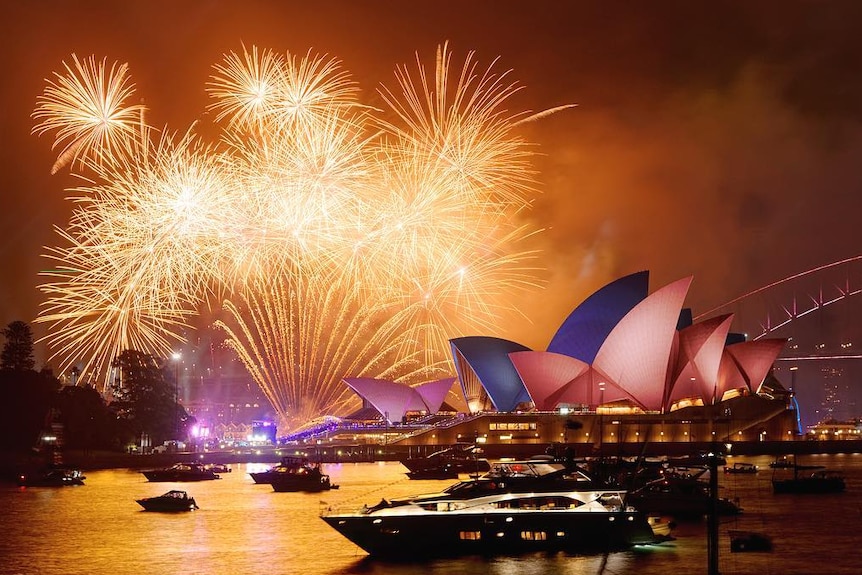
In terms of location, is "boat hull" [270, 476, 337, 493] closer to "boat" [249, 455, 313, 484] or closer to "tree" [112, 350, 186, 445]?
"boat" [249, 455, 313, 484]

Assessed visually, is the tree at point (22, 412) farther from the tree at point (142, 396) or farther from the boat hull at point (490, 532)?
the boat hull at point (490, 532)

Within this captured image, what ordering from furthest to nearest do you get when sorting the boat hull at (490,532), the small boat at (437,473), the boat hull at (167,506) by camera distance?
the small boat at (437,473) → the boat hull at (167,506) → the boat hull at (490,532)

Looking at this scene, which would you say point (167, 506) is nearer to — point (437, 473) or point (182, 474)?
point (437, 473)

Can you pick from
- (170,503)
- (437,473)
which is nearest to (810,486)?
(437,473)

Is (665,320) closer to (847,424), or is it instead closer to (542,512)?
(542,512)

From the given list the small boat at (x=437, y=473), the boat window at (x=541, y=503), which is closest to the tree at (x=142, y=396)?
the small boat at (x=437, y=473)

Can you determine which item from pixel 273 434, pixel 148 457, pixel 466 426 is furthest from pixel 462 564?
pixel 273 434
